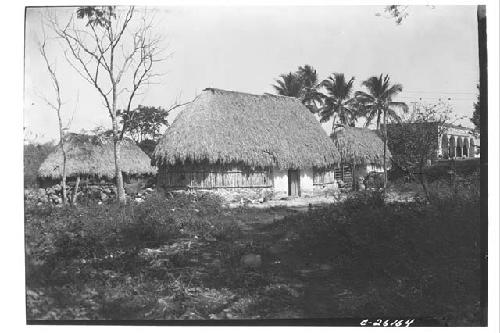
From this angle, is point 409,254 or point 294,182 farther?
point 294,182

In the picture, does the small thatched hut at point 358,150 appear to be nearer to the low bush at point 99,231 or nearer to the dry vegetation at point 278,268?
the low bush at point 99,231

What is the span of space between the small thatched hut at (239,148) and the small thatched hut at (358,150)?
11.6 feet

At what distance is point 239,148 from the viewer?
12273 millimetres

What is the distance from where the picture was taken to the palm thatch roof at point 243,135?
12031 mm

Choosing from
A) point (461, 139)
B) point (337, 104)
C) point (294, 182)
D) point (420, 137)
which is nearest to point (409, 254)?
point (420, 137)

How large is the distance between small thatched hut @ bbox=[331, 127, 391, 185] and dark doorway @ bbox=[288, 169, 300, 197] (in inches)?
188

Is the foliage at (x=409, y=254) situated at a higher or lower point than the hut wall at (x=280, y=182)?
lower

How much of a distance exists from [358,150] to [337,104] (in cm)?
277

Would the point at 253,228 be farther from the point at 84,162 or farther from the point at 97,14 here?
the point at 84,162

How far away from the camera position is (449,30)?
16.7ft

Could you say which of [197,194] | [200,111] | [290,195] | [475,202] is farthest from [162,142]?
[475,202]

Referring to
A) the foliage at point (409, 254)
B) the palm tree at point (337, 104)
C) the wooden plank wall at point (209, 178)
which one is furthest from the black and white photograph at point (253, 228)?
the palm tree at point (337, 104)

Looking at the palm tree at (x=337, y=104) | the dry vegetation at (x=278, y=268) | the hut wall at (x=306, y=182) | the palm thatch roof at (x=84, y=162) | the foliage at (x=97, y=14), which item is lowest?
the dry vegetation at (x=278, y=268)
